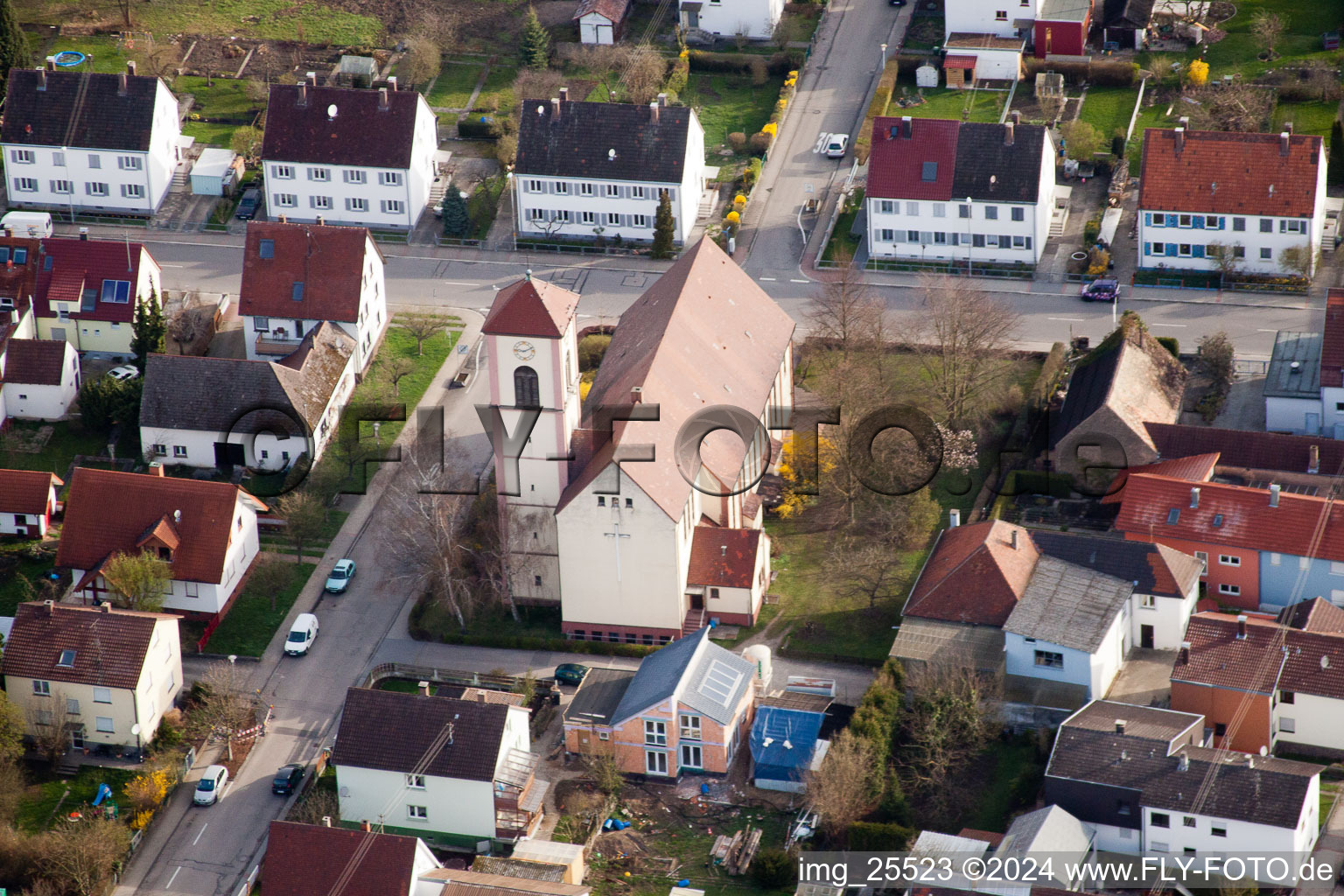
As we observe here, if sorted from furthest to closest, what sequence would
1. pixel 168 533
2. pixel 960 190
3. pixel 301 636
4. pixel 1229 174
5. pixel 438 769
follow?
pixel 960 190, pixel 1229 174, pixel 168 533, pixel 301 636, pixel 438 769

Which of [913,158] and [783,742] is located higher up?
[913,158]

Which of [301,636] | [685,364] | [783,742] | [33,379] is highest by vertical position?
[685,364]

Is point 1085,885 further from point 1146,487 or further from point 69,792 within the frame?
point 69,792

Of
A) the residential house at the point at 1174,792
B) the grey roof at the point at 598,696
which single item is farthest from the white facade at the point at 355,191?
the residential house at the point at 1174,792

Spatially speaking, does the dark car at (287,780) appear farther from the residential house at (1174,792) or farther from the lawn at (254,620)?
the residential house at (1174,792)

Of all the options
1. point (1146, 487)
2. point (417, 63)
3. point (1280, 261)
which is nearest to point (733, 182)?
point (417, 63)

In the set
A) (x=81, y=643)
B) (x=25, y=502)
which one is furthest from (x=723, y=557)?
(x=25, y=502)

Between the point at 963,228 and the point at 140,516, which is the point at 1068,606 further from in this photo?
the point at 140,516
